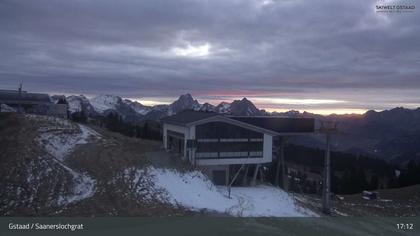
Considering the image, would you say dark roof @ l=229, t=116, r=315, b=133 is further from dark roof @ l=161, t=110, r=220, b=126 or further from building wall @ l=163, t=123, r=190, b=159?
building wall @ l=163, t=123, r=190, b=159

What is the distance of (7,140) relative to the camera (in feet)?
89.9

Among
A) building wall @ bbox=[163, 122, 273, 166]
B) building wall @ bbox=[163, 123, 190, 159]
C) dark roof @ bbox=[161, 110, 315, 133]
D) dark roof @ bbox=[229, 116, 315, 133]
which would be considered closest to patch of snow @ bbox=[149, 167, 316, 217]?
building wall @ bbox=[163, 122, 273, 166]

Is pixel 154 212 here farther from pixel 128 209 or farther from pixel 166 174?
pixel 166 174

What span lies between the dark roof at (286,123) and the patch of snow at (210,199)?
1129 centimetres

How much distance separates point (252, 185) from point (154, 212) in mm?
17997

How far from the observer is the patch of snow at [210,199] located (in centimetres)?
2240

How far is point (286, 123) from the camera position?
41.8 m

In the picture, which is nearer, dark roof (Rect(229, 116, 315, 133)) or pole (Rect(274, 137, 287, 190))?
dark roof (Rect(229, 116, 315, 133))

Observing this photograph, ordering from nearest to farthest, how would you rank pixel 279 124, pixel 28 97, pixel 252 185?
pixel 252 185 → pixel 279 124 → pixel 28 97

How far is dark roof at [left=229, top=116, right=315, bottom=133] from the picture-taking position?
40.7 m

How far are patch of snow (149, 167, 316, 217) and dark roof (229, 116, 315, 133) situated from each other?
11.3 meters

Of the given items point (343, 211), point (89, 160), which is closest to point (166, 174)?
point (89, 160)

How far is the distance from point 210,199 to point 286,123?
19.7 m

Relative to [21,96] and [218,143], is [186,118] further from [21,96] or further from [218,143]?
[21,96]
